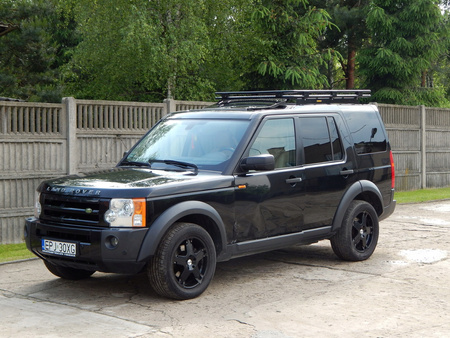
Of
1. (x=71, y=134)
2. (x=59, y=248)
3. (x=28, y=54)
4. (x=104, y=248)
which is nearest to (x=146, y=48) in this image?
(x=28, y=54)

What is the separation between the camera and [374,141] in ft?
31.7

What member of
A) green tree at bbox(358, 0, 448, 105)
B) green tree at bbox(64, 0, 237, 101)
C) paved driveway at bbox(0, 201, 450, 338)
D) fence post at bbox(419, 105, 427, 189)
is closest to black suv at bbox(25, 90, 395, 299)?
paved driveway at bbox(0, 201, 450, 338)

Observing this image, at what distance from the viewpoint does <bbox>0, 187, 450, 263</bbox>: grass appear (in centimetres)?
982

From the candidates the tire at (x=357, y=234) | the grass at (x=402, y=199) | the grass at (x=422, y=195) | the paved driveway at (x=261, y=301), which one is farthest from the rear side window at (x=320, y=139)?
the grass at (x=422, y=195)

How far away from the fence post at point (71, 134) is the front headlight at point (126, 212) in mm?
5507

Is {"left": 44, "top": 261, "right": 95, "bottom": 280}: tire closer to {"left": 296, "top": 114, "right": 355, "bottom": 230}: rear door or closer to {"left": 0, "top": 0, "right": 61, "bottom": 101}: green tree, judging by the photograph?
{"left": 296, "top": 114, "right": 355, "bottom": 230}: rear door

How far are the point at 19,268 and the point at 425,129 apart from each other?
13.8 meters

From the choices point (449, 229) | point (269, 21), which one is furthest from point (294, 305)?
point (269, 21)

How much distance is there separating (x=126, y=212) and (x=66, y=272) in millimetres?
1661

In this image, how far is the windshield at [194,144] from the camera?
25.9 ft

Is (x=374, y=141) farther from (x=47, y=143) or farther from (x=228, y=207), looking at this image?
(x=47, y=143)

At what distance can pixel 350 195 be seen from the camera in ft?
29.5

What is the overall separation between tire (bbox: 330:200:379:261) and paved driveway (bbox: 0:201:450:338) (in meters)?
0.15

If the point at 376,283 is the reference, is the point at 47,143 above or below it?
above
